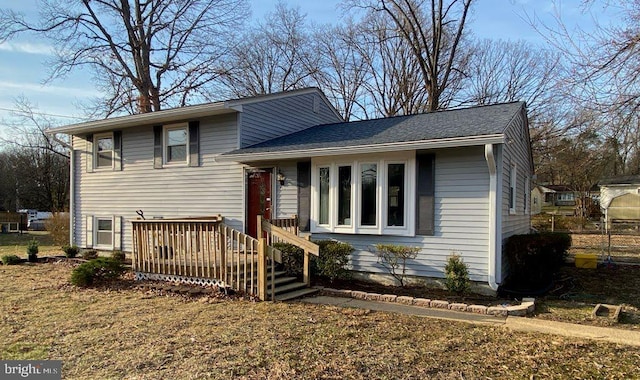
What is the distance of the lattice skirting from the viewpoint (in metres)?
7.60

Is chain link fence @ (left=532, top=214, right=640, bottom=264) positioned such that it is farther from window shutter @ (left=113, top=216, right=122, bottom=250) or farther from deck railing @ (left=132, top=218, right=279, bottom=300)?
window shutter @ (left=113, top=216, right=122, bottom=250)

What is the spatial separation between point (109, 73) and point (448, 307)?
2161 centimetres

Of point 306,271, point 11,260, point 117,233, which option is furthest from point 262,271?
point 11,260

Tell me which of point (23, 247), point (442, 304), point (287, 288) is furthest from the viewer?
point (23, 247)

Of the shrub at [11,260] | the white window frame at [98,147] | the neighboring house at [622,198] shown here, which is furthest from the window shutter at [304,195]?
the neighboring house at [622,198]

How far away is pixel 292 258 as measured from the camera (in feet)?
26.6

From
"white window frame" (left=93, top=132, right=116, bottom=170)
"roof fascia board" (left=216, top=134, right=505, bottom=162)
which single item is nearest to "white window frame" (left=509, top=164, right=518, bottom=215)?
"roof fascia board" (left=216, top=134, right=505, bottom=162)

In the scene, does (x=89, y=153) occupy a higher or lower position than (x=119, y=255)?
higher

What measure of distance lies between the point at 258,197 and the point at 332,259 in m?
3.11

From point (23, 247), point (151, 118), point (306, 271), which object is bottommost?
point (23, 247)

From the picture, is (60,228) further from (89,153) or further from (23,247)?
(89,153)

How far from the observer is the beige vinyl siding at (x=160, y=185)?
10430 millimetres

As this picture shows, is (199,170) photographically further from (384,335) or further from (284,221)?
(384,335)

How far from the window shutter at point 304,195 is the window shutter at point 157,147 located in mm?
4608
